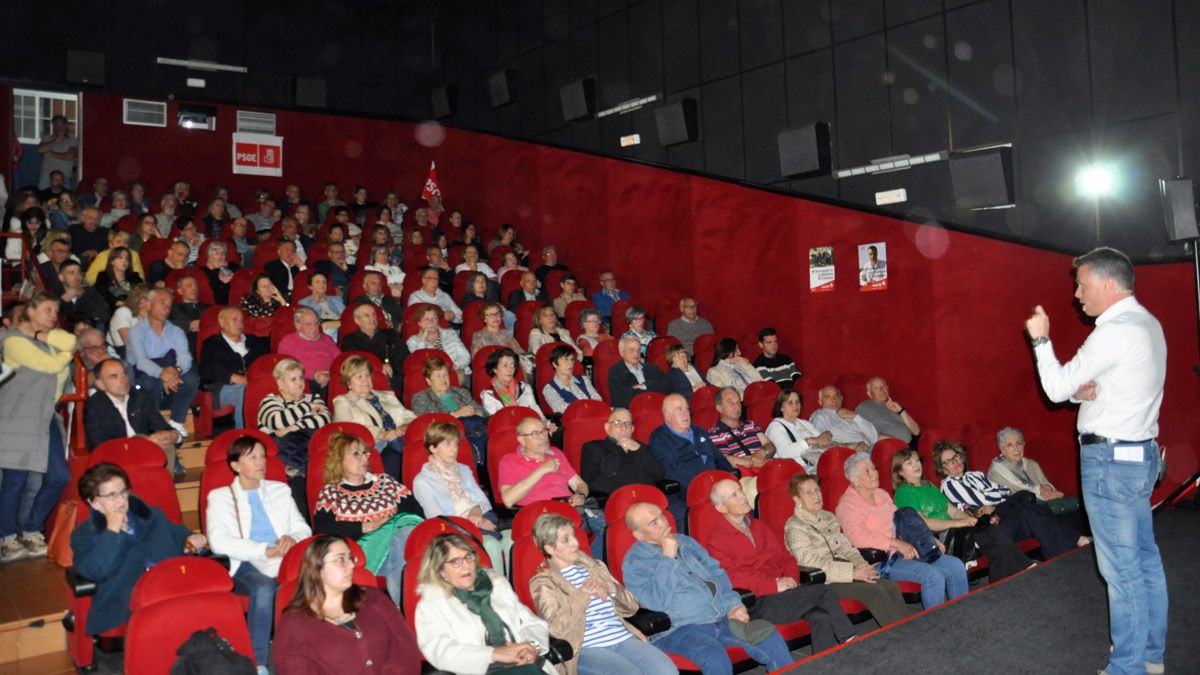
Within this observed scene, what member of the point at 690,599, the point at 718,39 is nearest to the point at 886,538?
the point at 690,599

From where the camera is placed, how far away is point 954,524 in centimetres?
467

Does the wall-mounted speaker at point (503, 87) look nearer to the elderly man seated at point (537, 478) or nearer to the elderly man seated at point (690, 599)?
the elderly man seated at point (537, 478)

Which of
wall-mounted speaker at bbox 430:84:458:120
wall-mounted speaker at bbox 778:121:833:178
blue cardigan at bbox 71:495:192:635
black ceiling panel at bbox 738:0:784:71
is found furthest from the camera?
wall-mounted speaker at bbox 430:84:458:120

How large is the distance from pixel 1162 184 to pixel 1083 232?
62 cm

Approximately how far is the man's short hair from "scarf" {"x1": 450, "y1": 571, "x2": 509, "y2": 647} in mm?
2085

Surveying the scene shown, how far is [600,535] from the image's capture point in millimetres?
3957

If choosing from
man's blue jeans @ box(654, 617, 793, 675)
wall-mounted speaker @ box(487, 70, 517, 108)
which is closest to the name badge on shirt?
man's blue jeans @ box(654, 617, 793, 675)

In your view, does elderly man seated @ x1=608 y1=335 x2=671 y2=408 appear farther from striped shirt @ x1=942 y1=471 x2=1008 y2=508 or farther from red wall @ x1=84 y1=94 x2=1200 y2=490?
striped shirt @ x1=942 y1=471 x2=1008 y2=508

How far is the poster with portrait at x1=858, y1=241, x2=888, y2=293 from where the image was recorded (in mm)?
6695

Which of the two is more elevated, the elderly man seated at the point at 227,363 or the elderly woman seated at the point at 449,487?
the elderly man seated at the point at 227,363

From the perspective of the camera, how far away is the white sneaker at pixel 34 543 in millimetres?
3994

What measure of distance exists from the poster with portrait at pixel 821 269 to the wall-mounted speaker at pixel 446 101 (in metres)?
5.65

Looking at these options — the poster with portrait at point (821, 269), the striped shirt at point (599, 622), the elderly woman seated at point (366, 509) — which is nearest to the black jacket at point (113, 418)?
the elderly woman seated at point (366, 509)

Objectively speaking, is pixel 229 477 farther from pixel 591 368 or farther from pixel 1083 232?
pixel 1083 232
